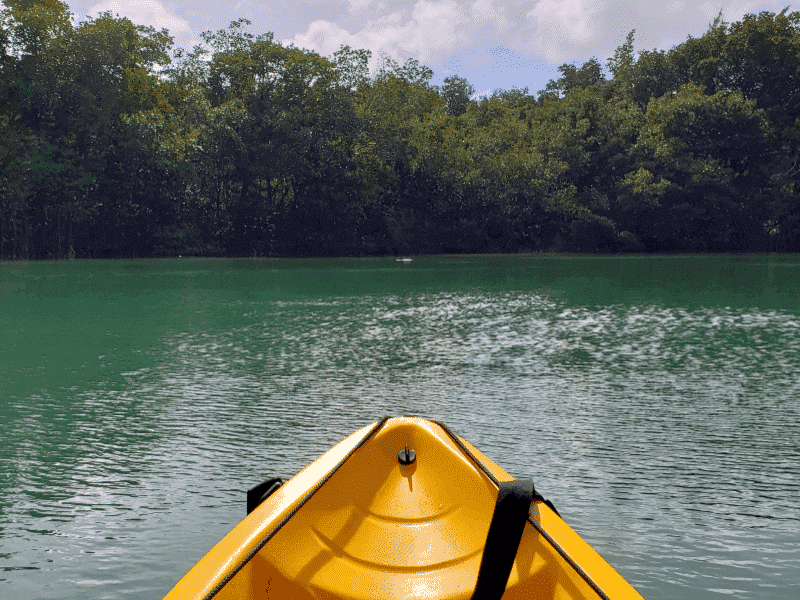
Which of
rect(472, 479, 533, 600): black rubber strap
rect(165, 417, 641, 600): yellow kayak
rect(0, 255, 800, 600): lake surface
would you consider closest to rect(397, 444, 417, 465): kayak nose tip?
rect(165, 417, 641, 600): yellow kayak

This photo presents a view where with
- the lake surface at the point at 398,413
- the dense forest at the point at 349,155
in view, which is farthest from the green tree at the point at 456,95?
the lake surface at the point at 398,413

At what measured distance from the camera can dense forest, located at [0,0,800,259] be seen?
1619 inches

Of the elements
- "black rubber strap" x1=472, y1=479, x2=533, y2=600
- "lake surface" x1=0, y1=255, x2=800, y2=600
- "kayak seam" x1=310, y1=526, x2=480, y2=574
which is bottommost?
"lake surface" x1=0, y1=255, x2=800, y2=600

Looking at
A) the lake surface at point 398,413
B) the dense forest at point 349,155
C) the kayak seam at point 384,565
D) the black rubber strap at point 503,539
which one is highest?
the dense forest at point 349,155

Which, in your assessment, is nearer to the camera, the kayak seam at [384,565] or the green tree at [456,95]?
the kayak seam at [384,565]

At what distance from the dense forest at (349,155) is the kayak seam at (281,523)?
39627 millimetres

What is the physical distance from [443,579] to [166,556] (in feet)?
5.81

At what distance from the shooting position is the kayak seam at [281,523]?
2584 mm

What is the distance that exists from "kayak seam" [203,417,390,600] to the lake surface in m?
1.16

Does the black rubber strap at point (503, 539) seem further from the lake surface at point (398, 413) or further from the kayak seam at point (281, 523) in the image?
the lake surface at point (398, 413)

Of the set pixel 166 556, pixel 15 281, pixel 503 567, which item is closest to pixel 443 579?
pixel 503 567

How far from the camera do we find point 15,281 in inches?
1022

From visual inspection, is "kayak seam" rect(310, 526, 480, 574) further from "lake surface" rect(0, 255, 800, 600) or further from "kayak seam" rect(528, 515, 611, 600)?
"lake surface" rect(0, 255, 800, 600)

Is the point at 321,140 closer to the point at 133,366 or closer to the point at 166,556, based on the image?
the point at 133,366
